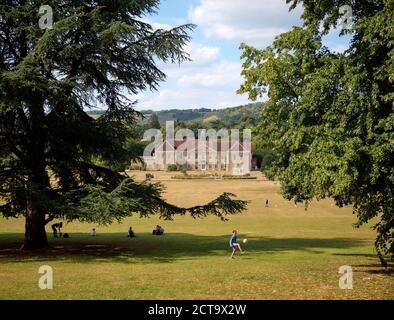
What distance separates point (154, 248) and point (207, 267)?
782 centimetres

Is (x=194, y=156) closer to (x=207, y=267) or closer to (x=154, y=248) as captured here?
(x=154, y=248)

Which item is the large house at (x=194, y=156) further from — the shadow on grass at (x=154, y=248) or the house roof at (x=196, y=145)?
the shadow on grass at (x=154, y=248)

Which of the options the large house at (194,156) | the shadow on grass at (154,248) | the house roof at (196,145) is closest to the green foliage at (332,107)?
the shadow on grass at (154,248)

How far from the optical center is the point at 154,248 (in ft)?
84.1

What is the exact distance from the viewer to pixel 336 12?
53.3 ft

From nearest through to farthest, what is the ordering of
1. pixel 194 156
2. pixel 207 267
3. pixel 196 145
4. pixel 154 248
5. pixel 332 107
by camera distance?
pixel 332 107
pixel 207 267
pixel 154 248
pixel 194 156
pixel 196 145

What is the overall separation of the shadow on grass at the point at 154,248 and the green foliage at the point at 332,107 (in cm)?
733

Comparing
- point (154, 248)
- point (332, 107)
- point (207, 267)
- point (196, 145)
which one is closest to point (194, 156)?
point (196, 145)

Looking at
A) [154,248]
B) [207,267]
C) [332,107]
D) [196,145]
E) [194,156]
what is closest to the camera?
[332,107]

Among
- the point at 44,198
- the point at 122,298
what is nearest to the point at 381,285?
the point at 122,298

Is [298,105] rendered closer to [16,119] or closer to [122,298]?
[122,298]

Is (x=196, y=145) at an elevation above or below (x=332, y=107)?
above

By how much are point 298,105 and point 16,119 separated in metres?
14.9

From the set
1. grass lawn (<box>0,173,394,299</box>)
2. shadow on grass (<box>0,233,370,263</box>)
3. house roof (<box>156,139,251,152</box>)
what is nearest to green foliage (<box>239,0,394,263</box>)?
grass lawn (<box>0,173,394,299</box>)
